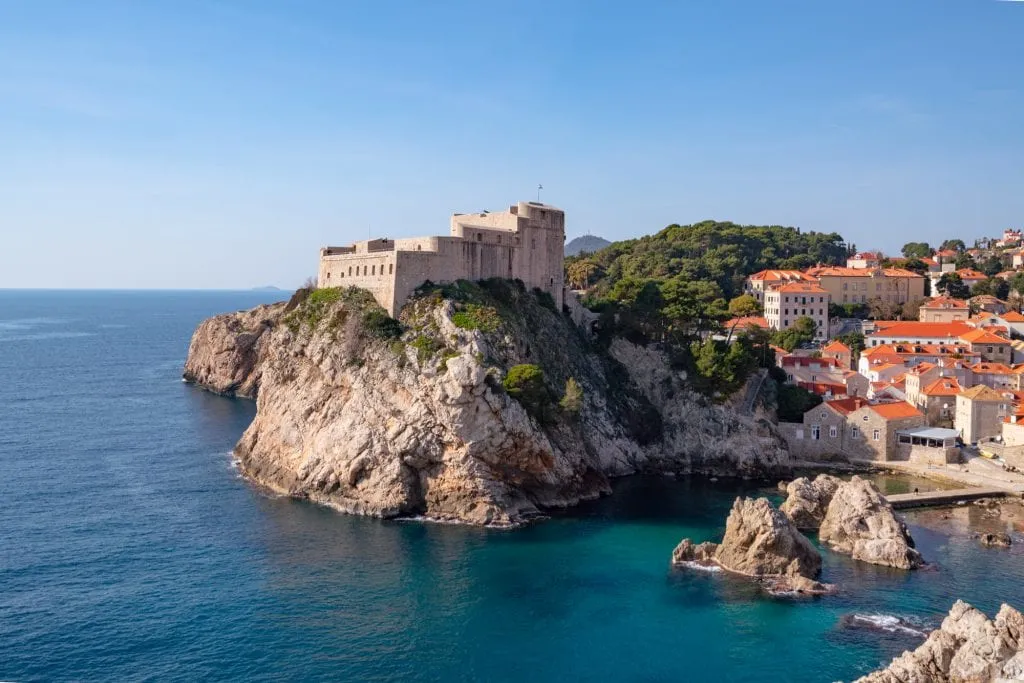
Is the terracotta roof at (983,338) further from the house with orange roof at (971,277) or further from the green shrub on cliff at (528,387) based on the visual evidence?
the green shrub on cliff at (528,387)

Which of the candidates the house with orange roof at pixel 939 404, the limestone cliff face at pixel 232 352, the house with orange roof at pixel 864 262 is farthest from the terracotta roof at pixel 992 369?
the limestone cliff face at pixel 232 352

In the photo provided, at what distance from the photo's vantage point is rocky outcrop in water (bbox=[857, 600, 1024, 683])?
83.7ft

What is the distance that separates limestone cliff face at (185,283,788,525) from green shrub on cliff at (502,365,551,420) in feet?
0.84

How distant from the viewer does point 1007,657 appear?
2564 cm

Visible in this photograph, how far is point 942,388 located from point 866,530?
24804 millimetres

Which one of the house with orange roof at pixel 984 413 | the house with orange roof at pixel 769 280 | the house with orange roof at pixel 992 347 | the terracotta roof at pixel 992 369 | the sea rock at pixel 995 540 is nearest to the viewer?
the sea rock at pixel 995 540

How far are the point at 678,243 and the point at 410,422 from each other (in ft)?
227

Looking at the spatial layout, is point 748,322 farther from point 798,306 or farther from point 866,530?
point 866,530

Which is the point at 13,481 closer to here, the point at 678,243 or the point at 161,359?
the point at 161,359

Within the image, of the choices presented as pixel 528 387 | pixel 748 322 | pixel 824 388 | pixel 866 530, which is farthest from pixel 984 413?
pixel 528 387

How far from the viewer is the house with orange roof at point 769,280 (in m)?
92.4

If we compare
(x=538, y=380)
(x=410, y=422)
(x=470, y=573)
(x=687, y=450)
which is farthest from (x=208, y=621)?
(x=687, y=450)

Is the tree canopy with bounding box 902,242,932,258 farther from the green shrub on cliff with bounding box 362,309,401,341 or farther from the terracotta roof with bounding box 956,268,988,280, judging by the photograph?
the green shrub on cliff with bounding box 362,309,401,341

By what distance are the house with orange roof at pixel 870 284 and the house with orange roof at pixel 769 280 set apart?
2169mm
